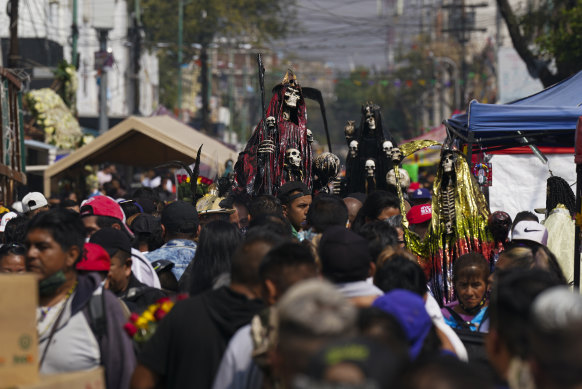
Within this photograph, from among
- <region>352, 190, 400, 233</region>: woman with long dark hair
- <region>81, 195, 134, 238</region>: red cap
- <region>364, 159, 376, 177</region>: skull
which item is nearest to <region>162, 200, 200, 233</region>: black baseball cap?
<region>81, 195, 134, 238</region>: red cap

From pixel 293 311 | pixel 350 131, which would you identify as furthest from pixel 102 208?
pixel 293 311

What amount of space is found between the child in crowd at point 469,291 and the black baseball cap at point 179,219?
79.0 inches

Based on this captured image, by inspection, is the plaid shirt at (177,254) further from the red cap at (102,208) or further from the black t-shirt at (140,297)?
the black t-shirt at (140,297)

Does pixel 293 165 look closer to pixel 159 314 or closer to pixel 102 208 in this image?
pixel 102 208

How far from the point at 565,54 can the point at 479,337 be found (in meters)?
16.4

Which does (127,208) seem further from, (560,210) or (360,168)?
(560,210)

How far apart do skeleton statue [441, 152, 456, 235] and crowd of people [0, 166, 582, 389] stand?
3.62 feet

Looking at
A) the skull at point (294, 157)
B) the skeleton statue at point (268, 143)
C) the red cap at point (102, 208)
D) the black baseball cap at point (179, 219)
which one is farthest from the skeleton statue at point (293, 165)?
the black baseball cap at point (179, 219)

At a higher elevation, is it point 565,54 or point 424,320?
point 565,54

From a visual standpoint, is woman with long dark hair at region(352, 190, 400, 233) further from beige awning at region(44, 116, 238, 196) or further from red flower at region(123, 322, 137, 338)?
beige awning at region(44, 116, 238, 196)

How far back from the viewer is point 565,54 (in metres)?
20.5

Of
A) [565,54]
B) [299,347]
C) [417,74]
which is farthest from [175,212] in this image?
[417,74]

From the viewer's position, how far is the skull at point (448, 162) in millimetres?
8336

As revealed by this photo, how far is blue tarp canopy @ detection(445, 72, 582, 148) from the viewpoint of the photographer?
34.2 feet
